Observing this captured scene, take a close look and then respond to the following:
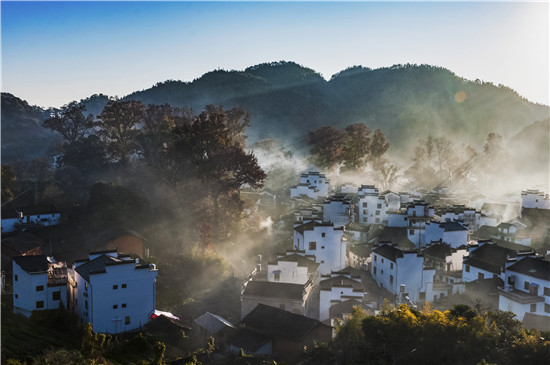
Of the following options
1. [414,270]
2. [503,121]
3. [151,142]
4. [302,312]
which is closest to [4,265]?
[151,142]

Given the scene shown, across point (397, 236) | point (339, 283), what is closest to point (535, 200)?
point (397, 236)

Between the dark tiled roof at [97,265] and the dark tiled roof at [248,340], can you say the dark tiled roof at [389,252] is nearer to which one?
the dark tiled roof at [248,340]

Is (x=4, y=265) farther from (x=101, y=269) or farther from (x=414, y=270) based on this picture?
(x=414, y=270)

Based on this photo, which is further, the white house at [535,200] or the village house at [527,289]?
the white house at [535,200]

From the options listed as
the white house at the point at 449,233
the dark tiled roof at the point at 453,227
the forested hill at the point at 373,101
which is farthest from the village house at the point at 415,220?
the forested hill at the point at 373,101

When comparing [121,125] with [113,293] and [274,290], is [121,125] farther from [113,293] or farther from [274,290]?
[274,290]

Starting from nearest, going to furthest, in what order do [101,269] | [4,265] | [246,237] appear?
[101,269], [4,265], [246,237]
